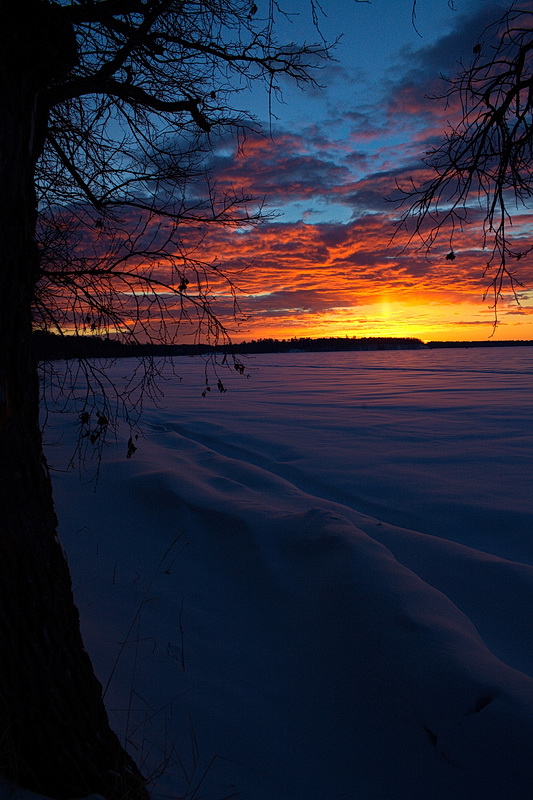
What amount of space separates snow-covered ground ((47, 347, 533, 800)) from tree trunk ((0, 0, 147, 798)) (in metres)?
0.37

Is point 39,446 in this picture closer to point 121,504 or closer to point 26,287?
point 26,287

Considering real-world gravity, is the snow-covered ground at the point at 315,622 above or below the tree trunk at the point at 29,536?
below

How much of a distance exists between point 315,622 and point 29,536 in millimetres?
1746

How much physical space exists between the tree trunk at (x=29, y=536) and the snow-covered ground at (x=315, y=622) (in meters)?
0.37

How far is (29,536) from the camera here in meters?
1.41

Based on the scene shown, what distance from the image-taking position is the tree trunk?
1.32 metres

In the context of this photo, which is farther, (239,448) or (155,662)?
(239,448)

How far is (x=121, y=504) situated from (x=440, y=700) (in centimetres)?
352

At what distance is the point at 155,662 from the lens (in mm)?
2277

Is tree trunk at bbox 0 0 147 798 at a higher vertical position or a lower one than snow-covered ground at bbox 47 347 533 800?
higher

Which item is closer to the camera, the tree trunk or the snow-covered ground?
the tree trunk

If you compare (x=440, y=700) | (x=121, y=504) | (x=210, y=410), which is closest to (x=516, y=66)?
(x=440, y=700)

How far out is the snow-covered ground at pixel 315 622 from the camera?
1704 mm

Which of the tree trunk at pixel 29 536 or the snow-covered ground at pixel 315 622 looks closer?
the tree trunk at pixel 29 536
